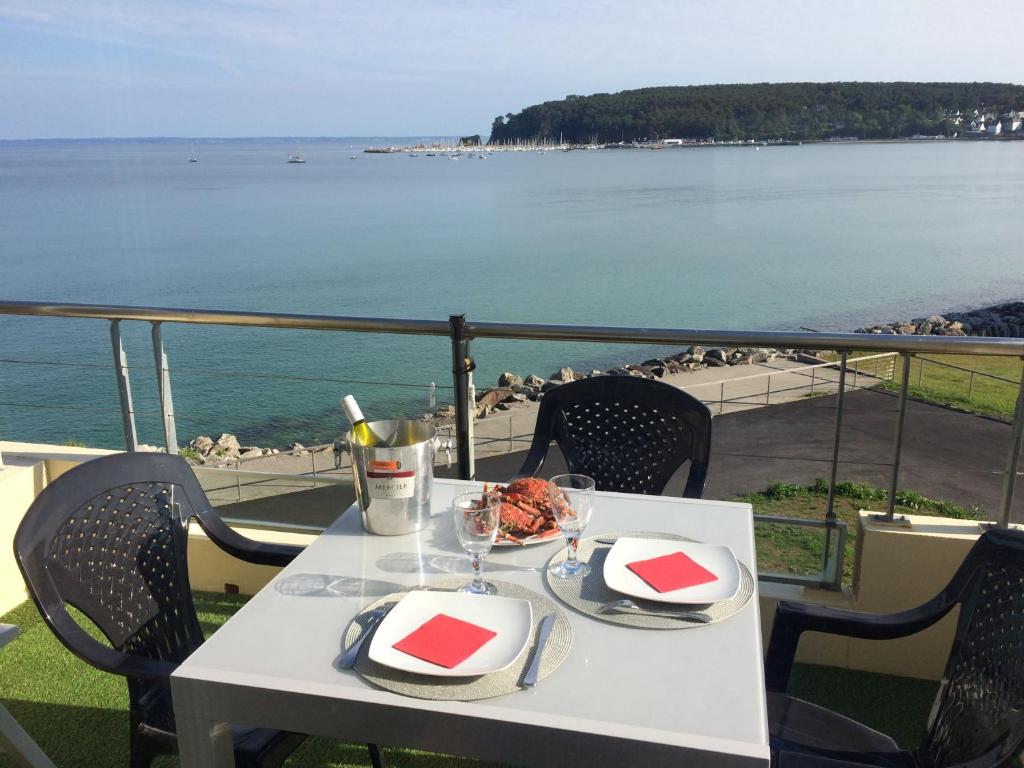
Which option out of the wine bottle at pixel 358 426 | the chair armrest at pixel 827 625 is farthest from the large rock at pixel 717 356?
the wine bottle at pixel 358 426

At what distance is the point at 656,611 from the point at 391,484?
640mm

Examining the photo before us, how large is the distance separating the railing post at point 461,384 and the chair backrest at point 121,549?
38.8 inches

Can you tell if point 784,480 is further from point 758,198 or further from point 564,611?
point 758,198

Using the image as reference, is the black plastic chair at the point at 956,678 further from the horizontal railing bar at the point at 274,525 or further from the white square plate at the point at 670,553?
the horizontal railing bar at the point at 274,525

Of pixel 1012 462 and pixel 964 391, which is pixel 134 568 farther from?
pixel 964 391

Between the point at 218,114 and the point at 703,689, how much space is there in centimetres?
4642

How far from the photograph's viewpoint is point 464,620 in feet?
4.85

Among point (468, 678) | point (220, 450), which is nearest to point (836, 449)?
point (468, 678)

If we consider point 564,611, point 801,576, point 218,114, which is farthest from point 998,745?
point 218,114

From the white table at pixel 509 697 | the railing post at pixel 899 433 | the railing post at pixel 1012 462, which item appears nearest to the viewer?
the white table at pixel 509 697

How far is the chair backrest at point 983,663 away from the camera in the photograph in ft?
4.98

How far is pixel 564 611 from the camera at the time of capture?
1.52 m

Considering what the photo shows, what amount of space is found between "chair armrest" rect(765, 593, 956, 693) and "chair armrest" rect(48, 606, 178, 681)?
132 centimetres

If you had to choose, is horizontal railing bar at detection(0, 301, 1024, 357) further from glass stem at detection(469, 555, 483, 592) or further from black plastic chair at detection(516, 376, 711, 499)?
glass stem at detection(469, 555, 483, 592)
